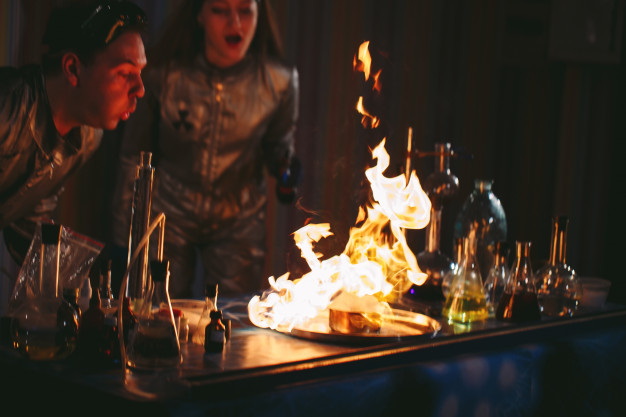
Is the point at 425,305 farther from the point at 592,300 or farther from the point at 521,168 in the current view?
the point at 521,168

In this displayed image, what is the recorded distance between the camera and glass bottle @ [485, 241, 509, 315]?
1.87m

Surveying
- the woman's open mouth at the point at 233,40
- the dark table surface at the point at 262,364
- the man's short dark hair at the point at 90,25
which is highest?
the woman's open mouth at the point at 233,40

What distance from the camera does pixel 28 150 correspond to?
6.30 ft

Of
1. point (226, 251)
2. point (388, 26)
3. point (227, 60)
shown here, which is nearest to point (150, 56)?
point (227, 60)

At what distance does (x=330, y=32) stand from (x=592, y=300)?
2054 mm

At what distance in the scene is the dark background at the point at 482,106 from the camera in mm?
3604

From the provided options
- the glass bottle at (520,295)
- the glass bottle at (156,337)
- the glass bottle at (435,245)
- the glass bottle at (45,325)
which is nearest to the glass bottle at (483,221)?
the glass bottle at (435,245)

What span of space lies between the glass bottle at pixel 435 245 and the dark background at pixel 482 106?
5.17 feet

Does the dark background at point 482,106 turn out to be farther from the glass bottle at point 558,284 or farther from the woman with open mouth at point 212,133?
the glass bottle at point 558,284

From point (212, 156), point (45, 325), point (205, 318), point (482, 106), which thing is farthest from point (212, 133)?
point (482, 106)

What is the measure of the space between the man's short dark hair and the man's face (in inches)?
0.9

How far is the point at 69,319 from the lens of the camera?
1.25m

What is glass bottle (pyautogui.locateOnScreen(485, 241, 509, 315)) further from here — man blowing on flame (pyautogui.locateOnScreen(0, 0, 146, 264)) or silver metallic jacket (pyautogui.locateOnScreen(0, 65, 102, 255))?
silver metallic jacket (pyautogui.locateOnScreen(0, 65, 102, 255))

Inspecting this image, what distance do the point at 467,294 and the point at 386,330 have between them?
27 centimetres
